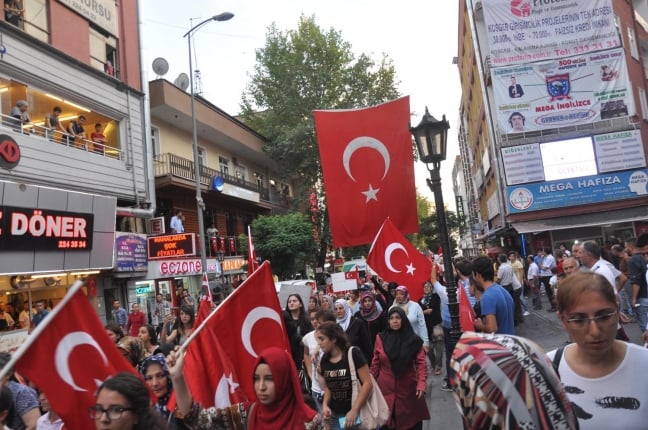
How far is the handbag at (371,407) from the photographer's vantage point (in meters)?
4.46

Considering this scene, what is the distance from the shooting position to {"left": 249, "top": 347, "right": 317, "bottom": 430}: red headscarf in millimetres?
3295

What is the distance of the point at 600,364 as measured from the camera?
6.79 ft

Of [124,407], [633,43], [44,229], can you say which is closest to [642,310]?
[124,407]

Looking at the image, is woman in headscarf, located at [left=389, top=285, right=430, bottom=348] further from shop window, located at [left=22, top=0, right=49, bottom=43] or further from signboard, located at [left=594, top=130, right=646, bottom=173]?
signboard, located at [left=594, top=130, right=646, bottom=173]

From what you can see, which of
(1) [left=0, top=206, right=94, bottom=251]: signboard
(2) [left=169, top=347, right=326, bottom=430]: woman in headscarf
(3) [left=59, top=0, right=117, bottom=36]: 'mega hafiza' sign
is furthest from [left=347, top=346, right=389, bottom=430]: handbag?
(3) [left=59, top=0, right=117, bottom=36]: 'mega hafiza' sign

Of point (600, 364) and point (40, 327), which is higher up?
point (40, 327)

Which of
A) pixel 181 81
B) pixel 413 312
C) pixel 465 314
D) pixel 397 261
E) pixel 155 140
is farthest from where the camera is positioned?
pixel 181 81

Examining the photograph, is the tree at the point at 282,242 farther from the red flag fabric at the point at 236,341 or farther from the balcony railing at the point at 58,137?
the red flag fabric at the point at 236,341

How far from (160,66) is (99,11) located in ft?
20.0

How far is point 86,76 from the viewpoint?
16.7m

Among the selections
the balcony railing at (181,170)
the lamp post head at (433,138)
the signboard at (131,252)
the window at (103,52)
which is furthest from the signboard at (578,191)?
the lamp post head at (433,138)

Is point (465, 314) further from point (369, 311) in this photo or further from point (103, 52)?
point (103, 52)

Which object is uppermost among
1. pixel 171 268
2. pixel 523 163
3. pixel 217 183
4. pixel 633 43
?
pixel 633 43

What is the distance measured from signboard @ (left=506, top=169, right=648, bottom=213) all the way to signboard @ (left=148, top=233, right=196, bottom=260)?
15026mm
